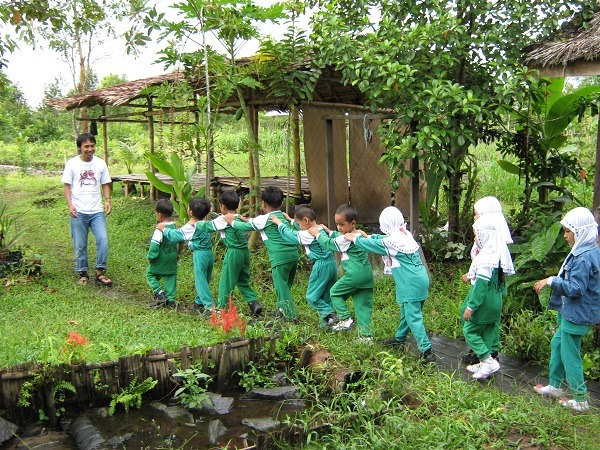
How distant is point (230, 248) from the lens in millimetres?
6645

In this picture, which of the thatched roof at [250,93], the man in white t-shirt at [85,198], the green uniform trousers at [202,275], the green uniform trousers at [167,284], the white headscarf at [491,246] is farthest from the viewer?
the thatched roof at [250,93]

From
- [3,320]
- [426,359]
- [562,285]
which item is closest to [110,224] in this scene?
[3,320]

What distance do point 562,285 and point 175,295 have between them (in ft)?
13.9

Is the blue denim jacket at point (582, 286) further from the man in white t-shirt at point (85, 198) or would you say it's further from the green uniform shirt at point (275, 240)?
the man in white t-shirt at point (85, 198)

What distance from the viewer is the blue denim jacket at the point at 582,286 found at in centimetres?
443

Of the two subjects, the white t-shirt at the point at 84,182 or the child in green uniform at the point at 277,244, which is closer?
the child in green uniform at the point at 277,244

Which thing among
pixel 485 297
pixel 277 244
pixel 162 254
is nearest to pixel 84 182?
pixel 162 254

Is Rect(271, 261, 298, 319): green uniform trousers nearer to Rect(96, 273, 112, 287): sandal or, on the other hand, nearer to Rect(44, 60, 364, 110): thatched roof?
Rect(96, 273, 112, 287): sandal

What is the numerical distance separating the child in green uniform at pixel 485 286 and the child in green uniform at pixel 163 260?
3310mm

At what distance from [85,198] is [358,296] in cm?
395

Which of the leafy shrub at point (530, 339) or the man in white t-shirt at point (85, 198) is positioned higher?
the man in white t-shirt at point (85, 198)

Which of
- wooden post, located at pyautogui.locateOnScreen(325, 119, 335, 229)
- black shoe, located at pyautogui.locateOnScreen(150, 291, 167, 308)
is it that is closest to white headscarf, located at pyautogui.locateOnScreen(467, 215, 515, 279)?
black shoe, located at pyautogui.locateOnScreen(150, 291, 167, 308)

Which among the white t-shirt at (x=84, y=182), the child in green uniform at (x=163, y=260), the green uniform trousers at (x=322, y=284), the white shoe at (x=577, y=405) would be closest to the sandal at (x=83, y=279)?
the white t-shirt at (x=84, y=182)

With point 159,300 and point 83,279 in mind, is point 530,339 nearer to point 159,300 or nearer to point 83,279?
point 159,300
